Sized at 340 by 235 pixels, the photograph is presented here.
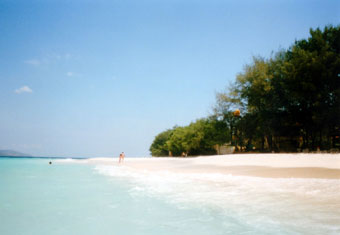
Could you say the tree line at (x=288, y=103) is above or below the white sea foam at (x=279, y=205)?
above

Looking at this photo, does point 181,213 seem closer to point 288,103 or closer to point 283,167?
point 283,167

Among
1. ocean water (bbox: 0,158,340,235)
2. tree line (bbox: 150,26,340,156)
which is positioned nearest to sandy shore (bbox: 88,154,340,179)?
ocean water (bbox: 0,158,340,235)

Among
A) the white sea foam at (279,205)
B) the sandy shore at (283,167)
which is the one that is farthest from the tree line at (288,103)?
the white sea foam at (279,205)

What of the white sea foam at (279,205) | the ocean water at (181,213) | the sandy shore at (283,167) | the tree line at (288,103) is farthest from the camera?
the tree line at (288,103)

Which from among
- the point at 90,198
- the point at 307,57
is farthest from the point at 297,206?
the point at 307,57

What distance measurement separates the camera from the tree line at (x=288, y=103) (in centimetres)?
2411

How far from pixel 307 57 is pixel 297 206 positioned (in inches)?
911

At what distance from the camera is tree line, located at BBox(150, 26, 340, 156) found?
79.1 feet

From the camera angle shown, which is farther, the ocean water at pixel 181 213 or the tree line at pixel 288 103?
the tree line at pixel 288 103

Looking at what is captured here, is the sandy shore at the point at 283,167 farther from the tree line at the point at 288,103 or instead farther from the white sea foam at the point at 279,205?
the tree line at the point at 288,103

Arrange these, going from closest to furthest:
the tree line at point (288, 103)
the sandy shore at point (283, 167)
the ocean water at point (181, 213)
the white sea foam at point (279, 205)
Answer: the ocean water at point (181, 213) < the white sea foam at point (279, 205) < the sandy shore at point (283, 167) < the tree line at point (288, 103)

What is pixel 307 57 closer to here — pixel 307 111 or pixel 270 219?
pixel 307 111

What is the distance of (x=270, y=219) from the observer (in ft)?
14.5

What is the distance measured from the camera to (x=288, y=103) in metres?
30.7
